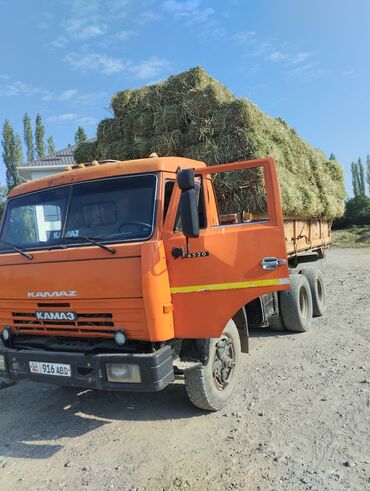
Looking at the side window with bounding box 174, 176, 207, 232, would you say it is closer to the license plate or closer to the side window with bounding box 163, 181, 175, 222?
the side window with bounding box 163, 181, 175, 222

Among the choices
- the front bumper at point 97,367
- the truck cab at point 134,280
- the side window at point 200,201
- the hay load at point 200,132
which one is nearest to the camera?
the front bumper at point 97,367

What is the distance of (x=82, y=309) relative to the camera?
3.87 m

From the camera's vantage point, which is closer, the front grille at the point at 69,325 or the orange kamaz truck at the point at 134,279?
the orange kamaz truck at the point at 134,279

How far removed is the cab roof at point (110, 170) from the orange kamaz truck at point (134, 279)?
1 centimetres

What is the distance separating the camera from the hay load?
6.13 meters

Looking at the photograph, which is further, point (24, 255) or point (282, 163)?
point (282, 163)

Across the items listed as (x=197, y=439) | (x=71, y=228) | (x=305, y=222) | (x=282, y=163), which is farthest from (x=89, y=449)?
(x=305, y=222)

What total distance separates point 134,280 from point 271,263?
117 cm

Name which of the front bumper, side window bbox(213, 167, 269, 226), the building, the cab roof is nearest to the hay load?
side window bbox(213, 167, 269, 226)

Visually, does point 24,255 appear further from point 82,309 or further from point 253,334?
point 253,334

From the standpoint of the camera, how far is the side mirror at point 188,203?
3631 mm

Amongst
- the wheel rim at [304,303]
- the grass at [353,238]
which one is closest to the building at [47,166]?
the wheel rim at [304,303]

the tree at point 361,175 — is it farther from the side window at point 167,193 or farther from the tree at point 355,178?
the side window at point 167,193

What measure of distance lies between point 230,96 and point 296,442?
16.7 ft
